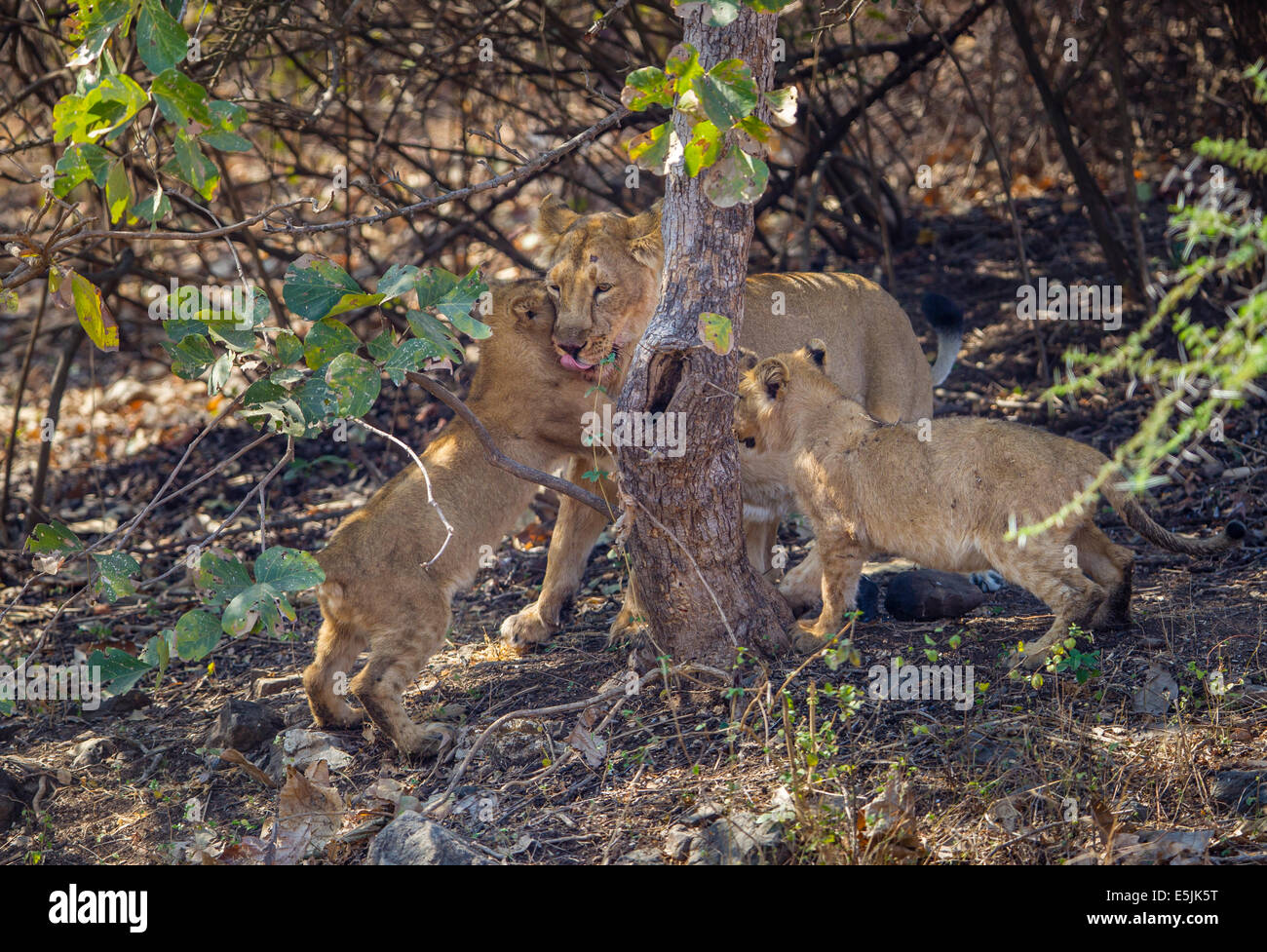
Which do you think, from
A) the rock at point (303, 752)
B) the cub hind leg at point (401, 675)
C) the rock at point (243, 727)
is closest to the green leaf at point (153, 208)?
the cub hind leg at point (401, 675)

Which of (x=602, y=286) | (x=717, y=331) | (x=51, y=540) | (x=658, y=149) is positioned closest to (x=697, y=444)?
(x=717, y=331)

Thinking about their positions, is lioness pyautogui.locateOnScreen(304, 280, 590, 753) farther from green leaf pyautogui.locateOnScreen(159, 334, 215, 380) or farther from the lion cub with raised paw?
the lion cub with raised paw

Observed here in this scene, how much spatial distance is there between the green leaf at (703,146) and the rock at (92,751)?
3.64m

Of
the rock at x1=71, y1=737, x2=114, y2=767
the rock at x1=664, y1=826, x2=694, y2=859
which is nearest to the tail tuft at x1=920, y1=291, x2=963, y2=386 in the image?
the rock at x1=664, y1=826, x2=694, y2=859

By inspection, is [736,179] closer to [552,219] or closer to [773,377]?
[773,377]

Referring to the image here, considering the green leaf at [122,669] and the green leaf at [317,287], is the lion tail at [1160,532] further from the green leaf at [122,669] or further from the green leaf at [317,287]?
the green leaf at [122,669]

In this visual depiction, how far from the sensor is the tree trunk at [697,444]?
14.1 ft

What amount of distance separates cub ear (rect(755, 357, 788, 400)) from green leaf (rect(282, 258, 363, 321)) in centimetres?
208

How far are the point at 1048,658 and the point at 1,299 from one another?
3.88 m

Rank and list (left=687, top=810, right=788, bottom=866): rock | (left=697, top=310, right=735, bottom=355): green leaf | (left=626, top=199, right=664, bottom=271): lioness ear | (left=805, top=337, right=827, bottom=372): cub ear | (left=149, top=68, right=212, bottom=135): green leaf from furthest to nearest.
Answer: (left=626, top=199, right=664, bottom=271): lioness ear
(left=805, top=337, right=827, bottom=372): cub ear
(left=697, top=310, right=735, bottom=355): green leaf
(left=687, top=810, right=788, bottom=866): rock
(left=149, top=68, right=212, bottom=135): green leaf

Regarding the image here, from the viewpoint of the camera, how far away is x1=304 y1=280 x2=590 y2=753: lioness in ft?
15.9

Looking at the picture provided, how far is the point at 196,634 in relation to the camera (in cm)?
373

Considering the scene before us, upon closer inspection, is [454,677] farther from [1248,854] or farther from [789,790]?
[1248,854]
